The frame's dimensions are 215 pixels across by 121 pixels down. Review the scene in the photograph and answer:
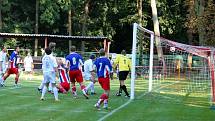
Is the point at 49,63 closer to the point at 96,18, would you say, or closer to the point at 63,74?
the point at 63,74

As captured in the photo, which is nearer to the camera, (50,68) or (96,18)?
(50,68)

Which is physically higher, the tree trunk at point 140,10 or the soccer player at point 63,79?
the tree trunk at point 140,10

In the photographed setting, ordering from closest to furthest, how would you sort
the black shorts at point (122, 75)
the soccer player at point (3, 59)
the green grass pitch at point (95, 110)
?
1. the green grass pitch at point (95, 110)
2. the black shorts at point (122, 75)
3. the soccer player at point (3, 59)

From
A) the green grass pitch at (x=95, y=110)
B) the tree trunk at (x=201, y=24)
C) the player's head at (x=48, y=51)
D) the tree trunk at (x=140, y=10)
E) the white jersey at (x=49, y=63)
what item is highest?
the tree trunk at (x=140, y=10)

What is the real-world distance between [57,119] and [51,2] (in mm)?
45921

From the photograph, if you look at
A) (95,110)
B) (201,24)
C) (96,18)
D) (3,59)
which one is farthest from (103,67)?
(96,18)

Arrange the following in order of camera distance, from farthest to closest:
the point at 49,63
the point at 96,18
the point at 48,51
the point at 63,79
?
the point at 96,18, the point at 63,79, the point at 49,63, the point at 48,51

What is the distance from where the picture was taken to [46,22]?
59.5 meters

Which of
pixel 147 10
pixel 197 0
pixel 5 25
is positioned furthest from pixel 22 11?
pixel 197 0

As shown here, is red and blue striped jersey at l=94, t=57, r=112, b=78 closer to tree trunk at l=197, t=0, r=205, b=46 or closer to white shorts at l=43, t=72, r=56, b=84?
white shorts at l=43, t=72, r=56, b=84

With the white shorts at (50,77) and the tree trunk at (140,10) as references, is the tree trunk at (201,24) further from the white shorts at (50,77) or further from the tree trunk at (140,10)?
the white shorts at (50,77)

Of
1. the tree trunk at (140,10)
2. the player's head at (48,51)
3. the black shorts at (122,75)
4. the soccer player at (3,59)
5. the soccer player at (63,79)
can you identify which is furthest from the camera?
the tree trunk at (140,10)

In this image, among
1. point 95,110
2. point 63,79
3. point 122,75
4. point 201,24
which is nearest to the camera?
point 95,110

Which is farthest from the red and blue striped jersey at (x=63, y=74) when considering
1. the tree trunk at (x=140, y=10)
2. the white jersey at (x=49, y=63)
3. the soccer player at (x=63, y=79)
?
the tree trunk at (x=140, y=10)
